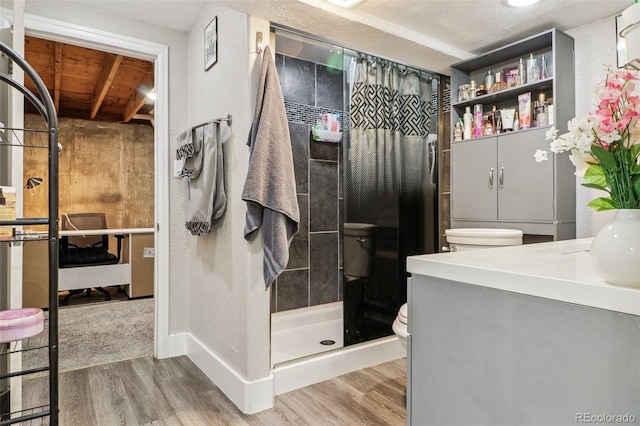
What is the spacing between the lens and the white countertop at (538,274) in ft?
2.44

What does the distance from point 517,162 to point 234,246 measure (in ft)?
6.04

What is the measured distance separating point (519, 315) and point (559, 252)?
2.00ft

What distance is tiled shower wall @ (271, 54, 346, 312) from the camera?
312 centimetres

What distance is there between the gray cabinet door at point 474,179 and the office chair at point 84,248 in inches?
155

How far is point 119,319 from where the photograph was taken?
11.9ft

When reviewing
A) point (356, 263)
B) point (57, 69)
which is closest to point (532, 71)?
point (356, 263)

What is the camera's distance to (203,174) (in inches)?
88.7

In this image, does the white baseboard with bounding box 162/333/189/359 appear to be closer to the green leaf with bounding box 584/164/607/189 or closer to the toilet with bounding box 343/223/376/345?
the toilet with bounding box 343/223/376/345

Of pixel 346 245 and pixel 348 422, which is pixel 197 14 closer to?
pixel 346 245

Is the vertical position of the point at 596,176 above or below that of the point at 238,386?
above

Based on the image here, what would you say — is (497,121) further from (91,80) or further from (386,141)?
(91,80)

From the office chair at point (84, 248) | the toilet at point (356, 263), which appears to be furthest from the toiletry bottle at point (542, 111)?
the office chair at point (84, 248)

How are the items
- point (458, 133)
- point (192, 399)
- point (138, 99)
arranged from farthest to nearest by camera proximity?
1. point (138, 99)
2. point (458, 133)
3. point (192, 399)

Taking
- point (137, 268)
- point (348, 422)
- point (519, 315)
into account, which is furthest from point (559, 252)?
point (137, 268)
